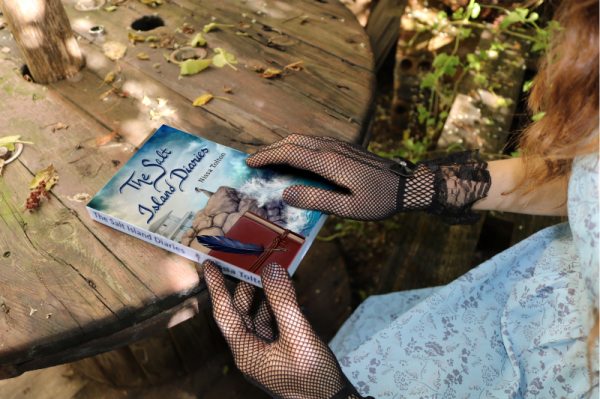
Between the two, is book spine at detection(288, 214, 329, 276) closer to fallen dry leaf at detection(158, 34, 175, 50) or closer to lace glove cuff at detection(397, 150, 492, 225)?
lace glove cuff at detection(397, 150, 492, 225)

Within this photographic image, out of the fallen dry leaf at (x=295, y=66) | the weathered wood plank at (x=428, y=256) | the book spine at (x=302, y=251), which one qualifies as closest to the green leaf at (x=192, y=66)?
the fallen dry leaf at (x=295, y=66)

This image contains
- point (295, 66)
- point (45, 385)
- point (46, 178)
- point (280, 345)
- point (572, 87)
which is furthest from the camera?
point (45, 385)

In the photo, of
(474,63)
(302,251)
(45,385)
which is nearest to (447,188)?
(302,251)

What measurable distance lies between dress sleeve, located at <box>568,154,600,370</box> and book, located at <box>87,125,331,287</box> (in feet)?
1.71

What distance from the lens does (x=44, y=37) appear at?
3.51 feet

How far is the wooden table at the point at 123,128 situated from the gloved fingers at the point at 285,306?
157 millimetres

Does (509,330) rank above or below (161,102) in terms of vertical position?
below

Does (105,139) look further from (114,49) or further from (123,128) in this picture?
(114,49)

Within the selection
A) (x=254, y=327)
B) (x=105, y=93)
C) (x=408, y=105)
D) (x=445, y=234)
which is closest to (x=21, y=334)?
(x=254, y=327)

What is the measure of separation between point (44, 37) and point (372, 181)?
38.8 inches

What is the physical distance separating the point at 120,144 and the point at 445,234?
1.09 meters

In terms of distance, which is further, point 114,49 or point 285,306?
point 114,49

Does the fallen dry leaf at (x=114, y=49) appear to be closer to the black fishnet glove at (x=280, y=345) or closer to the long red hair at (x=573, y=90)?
the black fishnet glove at (x=280, y=345)

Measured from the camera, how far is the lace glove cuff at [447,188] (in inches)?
40.6
